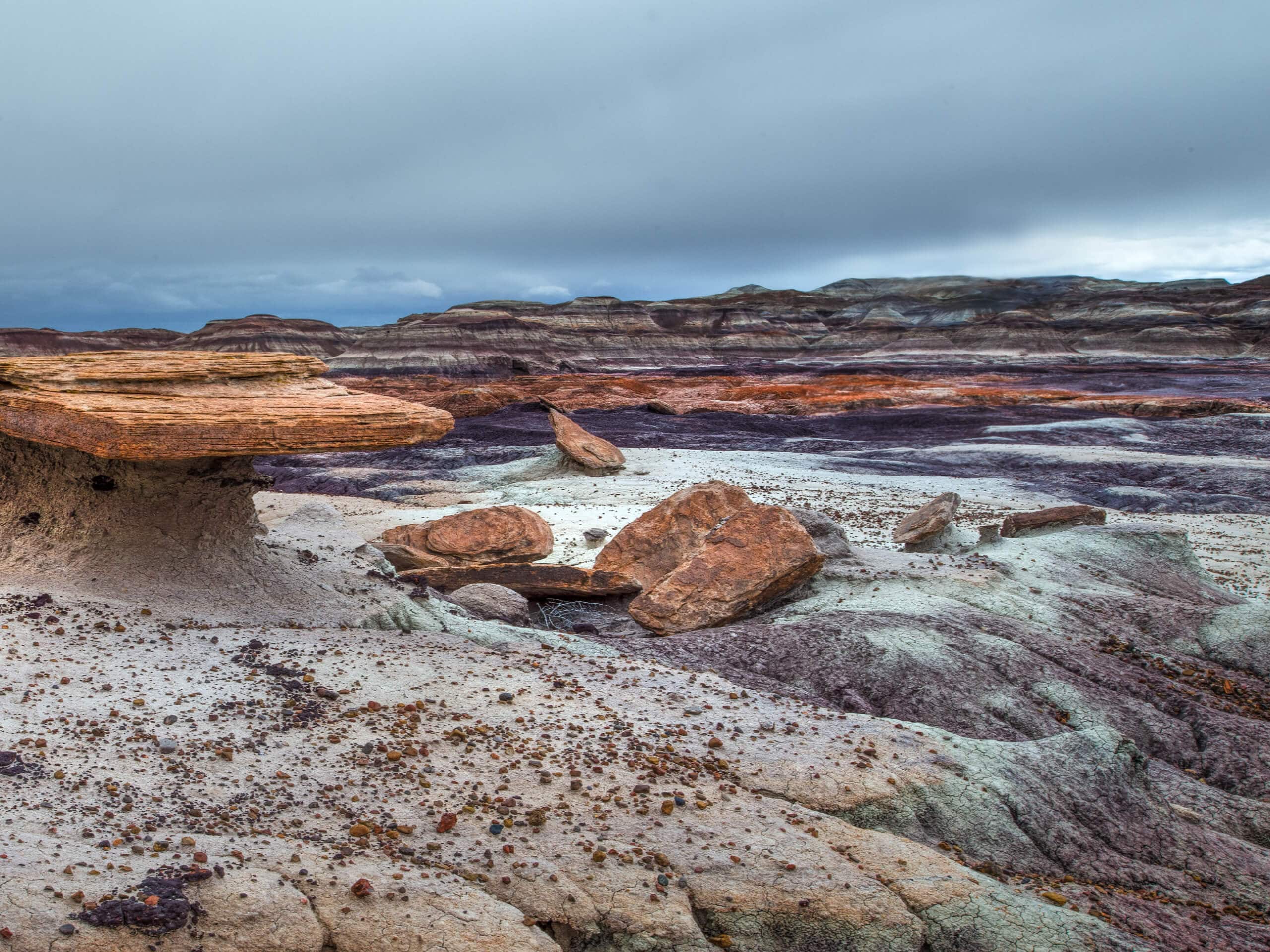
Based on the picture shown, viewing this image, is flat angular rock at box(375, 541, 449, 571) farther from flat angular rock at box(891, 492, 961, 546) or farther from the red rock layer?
the red rock layer

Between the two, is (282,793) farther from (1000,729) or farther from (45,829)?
(1000,729)

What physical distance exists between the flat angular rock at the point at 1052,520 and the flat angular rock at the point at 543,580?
245 inches

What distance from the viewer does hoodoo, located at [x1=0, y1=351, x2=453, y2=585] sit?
5805 mm

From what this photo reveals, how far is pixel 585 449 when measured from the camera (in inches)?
760

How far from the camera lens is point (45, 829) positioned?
3.54 meters

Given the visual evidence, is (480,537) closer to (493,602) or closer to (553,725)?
(493,602)

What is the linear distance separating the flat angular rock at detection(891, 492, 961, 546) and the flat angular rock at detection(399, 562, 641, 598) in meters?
4.54

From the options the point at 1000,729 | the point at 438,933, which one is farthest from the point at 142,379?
the point at 1000,729

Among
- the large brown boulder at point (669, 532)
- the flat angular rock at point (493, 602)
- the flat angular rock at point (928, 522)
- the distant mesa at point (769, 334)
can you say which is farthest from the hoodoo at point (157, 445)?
the distant mesa at point (769, 334)

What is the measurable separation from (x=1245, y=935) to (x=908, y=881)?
1.85 m

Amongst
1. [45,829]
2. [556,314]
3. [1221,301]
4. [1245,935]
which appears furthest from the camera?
[556,314]

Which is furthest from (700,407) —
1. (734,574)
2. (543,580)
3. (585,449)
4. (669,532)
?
(734,574)

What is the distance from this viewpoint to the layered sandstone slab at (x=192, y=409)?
5660mm

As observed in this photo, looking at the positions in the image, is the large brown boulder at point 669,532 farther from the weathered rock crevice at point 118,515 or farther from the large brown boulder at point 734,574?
the weathered rock crevice at point 118,515
